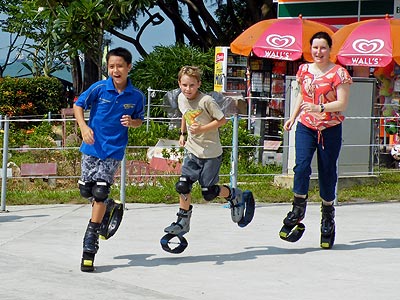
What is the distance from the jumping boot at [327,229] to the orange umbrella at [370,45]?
802cm

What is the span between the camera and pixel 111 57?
6.77 m

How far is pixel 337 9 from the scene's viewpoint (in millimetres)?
21578

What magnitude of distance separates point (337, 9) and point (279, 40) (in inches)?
220

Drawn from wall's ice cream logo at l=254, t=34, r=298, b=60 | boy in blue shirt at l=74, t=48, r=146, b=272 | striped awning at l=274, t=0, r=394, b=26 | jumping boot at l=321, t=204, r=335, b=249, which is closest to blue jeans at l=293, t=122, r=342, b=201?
jumping boot at l=321, t=204, r=335, b=249

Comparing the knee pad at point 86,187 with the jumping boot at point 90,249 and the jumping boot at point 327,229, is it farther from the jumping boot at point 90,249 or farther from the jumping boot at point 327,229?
the jumping boot at point 327,229

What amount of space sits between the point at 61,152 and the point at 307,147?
19.0ft

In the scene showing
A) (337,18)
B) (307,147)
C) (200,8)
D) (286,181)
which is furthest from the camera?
(200,8)

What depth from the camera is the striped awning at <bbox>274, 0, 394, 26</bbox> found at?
69.6 feet

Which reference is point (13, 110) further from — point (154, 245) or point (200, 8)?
point (154, 245)

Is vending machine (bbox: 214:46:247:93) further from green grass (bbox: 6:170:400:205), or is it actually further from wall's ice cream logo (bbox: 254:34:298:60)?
green grass (bbox: 6:170:400:205)

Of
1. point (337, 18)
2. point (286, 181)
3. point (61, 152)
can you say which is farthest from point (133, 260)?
point (337, 18)

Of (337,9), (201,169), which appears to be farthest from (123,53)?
(337,9)

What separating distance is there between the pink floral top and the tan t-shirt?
0.68 metres

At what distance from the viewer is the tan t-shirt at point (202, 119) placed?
284 inches
